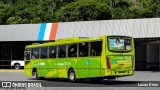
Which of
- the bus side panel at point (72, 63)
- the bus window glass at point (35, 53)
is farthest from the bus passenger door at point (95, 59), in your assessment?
the bus window glass at point (35, 53)

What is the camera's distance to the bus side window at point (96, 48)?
2136 cm

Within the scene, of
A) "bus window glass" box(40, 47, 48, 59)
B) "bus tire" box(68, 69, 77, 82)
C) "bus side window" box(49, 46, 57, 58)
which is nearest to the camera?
"bus tire" box(68, 69, 77, 82)

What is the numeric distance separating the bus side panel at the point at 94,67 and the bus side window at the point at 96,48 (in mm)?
278

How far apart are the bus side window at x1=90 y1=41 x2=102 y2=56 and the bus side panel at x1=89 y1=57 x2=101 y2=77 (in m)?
0.28

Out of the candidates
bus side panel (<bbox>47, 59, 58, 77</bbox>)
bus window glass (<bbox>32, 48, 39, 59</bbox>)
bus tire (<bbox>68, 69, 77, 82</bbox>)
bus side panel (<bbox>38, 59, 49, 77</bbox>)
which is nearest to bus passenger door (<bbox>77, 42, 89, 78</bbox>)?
bus tire (<bbox>68, 69, 77, 82</bbox>)

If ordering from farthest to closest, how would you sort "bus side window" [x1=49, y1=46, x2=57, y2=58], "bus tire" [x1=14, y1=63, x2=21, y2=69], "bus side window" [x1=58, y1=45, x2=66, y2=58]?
1. "bus tire" [x1=14, y1=63, x2=21, y2=69]
2. "bus side window" [x1=49, y1=46, x2=57, y2=58]
3. "bus side window" [x1=58, y1=45, x2=66, y2=58]

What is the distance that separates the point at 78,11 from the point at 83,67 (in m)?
59.6

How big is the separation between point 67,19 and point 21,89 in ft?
218

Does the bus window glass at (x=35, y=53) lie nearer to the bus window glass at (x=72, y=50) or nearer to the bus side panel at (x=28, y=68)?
the bus side panel at (x=28, y=68)

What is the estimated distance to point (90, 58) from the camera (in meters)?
22.0

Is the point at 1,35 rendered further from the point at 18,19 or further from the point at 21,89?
the point at 18,19

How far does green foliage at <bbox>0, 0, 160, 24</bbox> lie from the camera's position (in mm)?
82188

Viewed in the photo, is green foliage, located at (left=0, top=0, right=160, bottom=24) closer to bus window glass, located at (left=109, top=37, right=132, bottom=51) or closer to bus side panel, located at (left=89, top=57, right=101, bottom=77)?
bus window glass, located at (left=109, top=37, right=132, bottom=51)

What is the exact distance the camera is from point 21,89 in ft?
56.2
